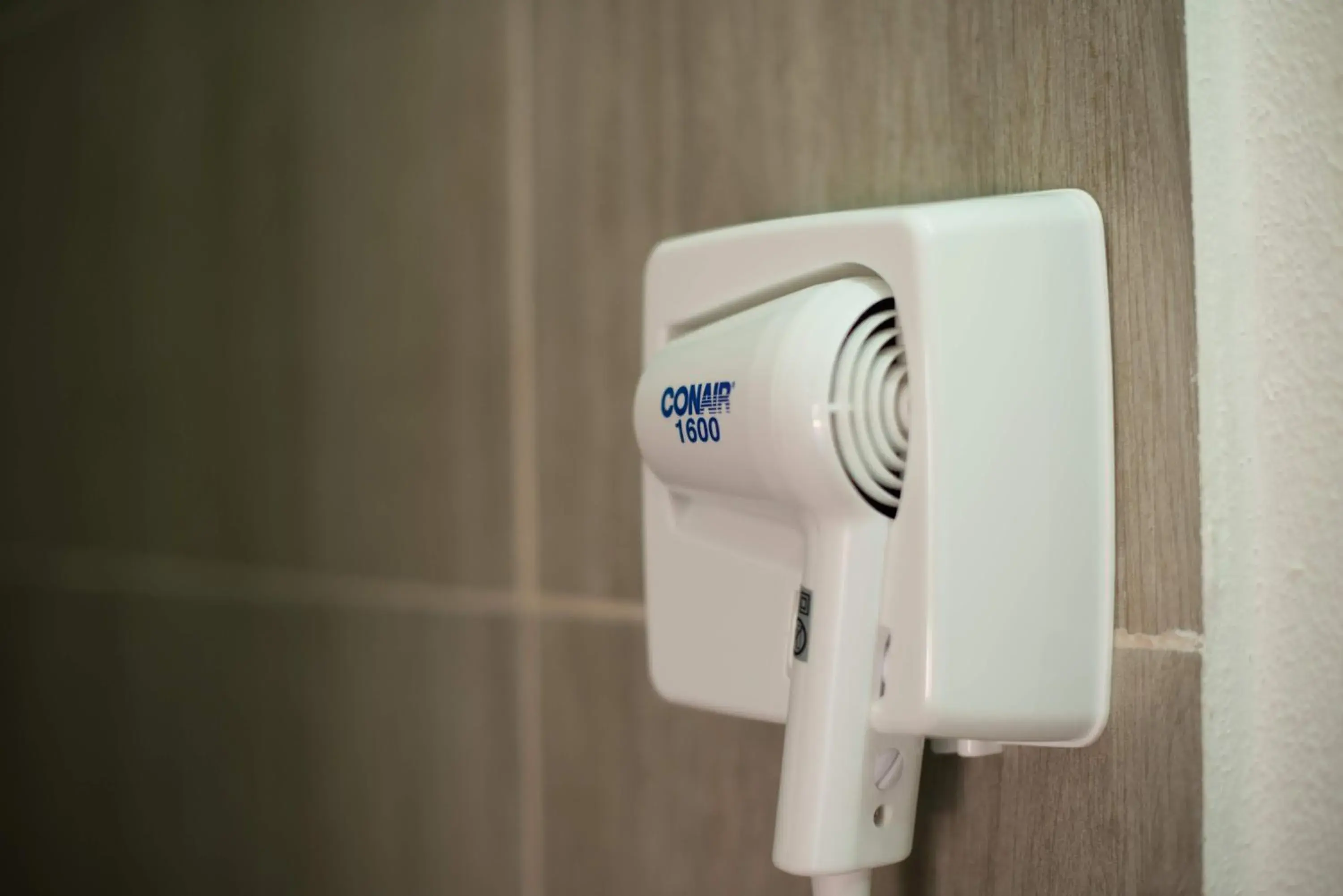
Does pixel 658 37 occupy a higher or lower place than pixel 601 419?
higher

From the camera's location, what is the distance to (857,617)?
28 centimetres

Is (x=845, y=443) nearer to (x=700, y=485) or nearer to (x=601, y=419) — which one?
(x=700, y=485)

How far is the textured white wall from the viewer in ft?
0.90

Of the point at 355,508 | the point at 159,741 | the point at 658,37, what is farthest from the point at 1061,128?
the point at 159,741

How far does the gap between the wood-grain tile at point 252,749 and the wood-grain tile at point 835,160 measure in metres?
0.10

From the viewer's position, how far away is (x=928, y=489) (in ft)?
0.88

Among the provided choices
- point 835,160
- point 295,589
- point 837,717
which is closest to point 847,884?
point 837,717

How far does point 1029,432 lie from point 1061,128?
82 millimetres

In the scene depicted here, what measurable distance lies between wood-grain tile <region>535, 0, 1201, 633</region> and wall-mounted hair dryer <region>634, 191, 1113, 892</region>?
0.01 meters

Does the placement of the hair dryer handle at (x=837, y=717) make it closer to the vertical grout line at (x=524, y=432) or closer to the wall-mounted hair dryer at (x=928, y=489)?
the wall-mounted hair dryer at (x=928, y=489)

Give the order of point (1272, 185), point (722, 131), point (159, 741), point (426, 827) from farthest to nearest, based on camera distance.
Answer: point (159, 741) < point (426, 827) < point (722, 131) < point (1272, 185)

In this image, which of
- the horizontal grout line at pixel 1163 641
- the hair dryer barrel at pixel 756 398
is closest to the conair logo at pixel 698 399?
the hair dryer barrel at pixel 756 398

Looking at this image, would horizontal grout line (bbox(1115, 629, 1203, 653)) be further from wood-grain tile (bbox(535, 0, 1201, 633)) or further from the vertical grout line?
the vertical grout line

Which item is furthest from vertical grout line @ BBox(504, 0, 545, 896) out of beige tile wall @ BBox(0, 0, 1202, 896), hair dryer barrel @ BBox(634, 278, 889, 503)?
hair dryer barrel @ BBox(634, 278, 889, 503)
